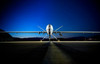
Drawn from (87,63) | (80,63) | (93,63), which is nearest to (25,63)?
(80,63)

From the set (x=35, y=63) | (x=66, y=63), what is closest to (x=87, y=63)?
(x=66, y=63)

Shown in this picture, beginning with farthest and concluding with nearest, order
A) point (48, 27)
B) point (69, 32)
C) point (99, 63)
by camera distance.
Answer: point (69, 32), point (48, 27), point (99, 63)

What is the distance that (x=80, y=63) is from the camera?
3.64 metres

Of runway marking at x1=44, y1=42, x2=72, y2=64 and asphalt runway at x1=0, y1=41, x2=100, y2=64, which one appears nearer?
runway marking at x1=44, y1=42, x2=72, y2=64

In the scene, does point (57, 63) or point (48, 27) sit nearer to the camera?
point (57, 63)

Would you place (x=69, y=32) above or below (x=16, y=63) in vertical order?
above

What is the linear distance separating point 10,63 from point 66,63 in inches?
101

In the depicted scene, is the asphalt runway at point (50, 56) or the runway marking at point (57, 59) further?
the asphalt runway at point (50, 56)

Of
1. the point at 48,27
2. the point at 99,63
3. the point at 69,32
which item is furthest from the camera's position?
the point at 69,32

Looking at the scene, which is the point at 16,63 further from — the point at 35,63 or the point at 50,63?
the point at 50,63

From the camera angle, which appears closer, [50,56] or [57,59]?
[57,59]

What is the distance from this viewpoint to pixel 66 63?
3.64m

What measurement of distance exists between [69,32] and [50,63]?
3164cm

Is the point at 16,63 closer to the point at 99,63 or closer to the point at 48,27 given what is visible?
the point at 99,63
